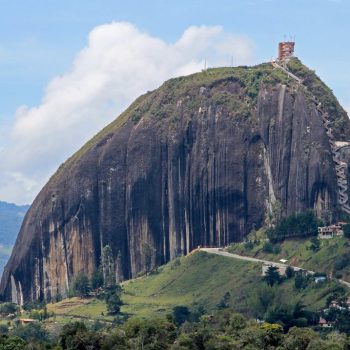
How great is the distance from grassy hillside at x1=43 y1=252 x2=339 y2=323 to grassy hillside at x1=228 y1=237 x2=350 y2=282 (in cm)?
387

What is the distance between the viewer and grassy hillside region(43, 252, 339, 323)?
6924 inches

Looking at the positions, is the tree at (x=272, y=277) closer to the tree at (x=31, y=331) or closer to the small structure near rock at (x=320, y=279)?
the small structure near rock at (x=320, y=279)

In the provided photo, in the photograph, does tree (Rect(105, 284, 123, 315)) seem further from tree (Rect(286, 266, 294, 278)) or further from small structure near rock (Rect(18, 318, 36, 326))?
tree (Rect(286, 266, 294, 278))

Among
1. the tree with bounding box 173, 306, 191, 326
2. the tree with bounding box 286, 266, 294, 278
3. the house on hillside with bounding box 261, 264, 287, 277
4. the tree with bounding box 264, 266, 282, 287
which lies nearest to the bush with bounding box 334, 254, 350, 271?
the tree with bounding box 286, 266, 294, 278

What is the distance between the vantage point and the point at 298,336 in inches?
4909

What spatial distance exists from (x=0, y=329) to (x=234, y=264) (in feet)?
104

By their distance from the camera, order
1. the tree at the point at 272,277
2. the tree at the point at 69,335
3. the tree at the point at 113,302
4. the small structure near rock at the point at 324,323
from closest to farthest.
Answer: the tree at the point at 69,335 → the small structure near rock at the point at 324,323 → the tree at the point at 272,277 → the tree at the point at 113,302

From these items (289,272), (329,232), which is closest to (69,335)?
(289,272)

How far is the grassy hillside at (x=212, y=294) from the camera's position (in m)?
176

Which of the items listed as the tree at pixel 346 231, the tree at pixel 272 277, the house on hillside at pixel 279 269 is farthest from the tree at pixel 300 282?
the tree at pixel 346 231

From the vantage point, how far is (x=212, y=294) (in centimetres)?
18888

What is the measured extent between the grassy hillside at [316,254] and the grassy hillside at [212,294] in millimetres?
3871

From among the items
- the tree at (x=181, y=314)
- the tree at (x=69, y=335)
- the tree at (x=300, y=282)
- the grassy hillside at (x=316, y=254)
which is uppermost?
the grassy hillside at (x=316, y=254)

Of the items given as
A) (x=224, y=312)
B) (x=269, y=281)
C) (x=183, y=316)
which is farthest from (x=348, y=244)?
(x=224, y=312)
